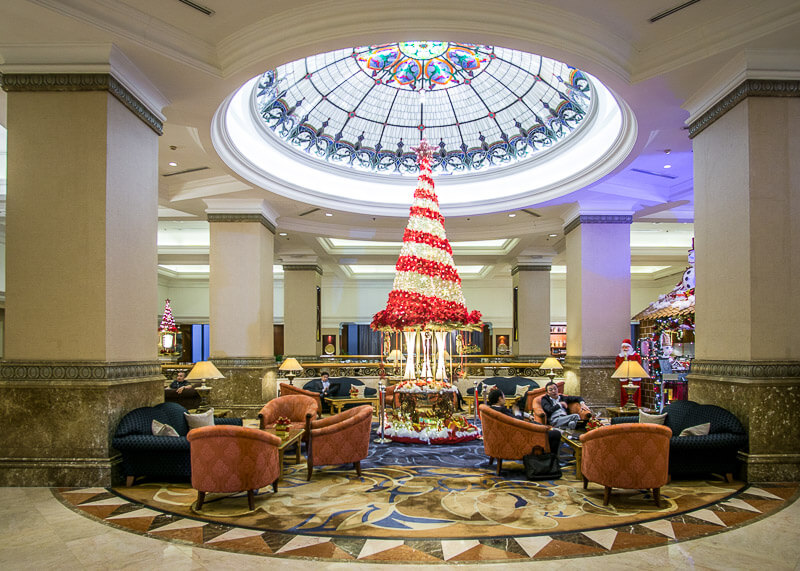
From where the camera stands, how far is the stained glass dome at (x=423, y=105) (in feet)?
34.1

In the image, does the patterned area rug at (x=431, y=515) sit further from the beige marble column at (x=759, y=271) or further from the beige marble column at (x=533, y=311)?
the beige marble column at (x=533, y=311)

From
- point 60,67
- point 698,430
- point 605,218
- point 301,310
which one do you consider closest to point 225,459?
point 60,67

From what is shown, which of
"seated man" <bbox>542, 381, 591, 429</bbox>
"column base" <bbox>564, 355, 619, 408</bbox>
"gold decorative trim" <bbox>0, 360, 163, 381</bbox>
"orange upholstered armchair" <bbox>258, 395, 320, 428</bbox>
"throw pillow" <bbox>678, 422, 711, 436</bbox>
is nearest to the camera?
"gold decorative trim" <bbox>0, 360, 163, 381</bbox>

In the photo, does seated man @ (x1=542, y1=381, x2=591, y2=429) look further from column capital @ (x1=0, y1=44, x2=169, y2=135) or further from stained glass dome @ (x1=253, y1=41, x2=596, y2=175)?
column capital @ (x1=0, y1=44, x2=169, y2=135)

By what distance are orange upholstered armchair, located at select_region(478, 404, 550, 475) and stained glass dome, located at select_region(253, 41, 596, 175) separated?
19.4ft

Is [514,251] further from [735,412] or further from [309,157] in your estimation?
[735,412]

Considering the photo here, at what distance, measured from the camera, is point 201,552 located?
13.8ft

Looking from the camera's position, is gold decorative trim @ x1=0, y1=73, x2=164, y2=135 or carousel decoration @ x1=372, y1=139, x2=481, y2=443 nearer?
gold decorative trim @ x1=0, y1=73, x2=164, y2=135

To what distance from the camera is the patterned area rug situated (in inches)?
170

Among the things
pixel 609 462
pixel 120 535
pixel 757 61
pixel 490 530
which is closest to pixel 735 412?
pixel 609 462

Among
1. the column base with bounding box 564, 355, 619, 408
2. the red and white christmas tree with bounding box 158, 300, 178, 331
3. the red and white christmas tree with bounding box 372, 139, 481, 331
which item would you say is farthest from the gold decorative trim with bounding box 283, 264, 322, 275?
the column base with bounding box 564, 355, 619, 408

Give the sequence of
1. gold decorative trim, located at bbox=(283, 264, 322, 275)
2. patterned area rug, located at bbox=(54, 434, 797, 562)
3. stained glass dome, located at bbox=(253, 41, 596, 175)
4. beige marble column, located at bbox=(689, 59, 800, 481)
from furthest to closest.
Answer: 1. gold decorative trim, located at bbox=(283, 264, 322, 275)
2. stained glass dome, located at bbox=(253, 41, 596, 175)
3. beige marble column, located at bbox=(689, 59, 800, 481)
4. patterned area rug, located at bbox=(54, 434, 797, 562)

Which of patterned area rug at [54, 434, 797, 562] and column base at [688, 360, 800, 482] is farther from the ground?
column base at [688, 360, 800, 482]

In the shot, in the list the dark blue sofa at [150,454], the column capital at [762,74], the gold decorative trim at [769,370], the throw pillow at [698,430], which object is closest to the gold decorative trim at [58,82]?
the dark blue sofa at [150,454]
